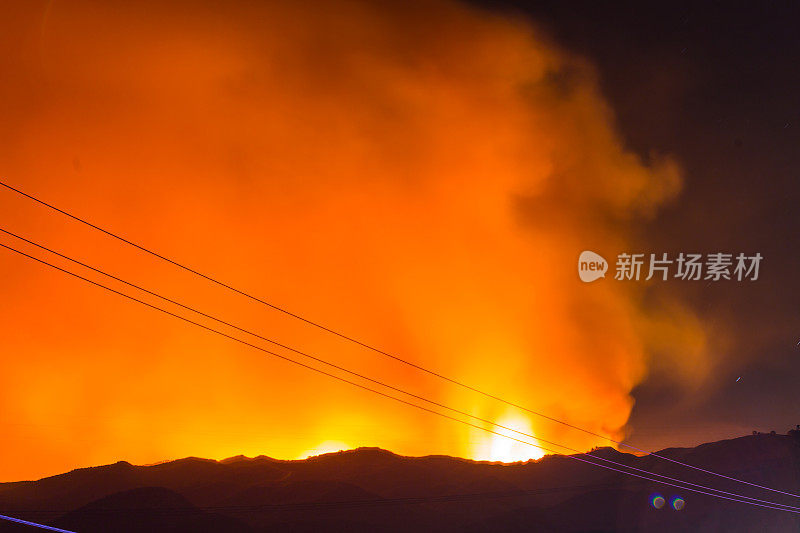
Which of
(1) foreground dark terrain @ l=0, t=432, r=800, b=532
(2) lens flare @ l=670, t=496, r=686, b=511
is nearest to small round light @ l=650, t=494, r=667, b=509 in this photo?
(1) foreground dark terrain @ l=0, t=432, r=800, b=532

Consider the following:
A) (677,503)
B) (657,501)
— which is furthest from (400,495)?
(677,503)

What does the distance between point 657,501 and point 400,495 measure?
27.3 metres

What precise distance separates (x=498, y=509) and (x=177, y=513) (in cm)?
3242

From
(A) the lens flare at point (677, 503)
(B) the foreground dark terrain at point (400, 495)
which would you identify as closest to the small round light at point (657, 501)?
(B) the foreground dark terrain at point (400, 495)

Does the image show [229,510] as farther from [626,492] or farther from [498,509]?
[626,492]

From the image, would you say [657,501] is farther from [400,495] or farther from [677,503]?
[400,495]

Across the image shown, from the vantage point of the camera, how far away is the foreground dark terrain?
59.8 meters

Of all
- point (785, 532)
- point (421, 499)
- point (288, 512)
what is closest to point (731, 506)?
point (785, 532)

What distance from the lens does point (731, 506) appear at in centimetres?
6325

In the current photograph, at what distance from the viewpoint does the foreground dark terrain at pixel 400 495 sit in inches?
2352

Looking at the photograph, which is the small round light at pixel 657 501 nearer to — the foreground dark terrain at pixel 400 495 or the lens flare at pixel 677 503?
the foreground dark terrain at pixel 400 495

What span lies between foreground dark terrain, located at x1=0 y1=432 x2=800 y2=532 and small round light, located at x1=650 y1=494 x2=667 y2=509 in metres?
0.62

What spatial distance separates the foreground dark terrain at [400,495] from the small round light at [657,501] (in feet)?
2.04

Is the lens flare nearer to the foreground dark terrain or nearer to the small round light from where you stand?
the foreground dark terrain
